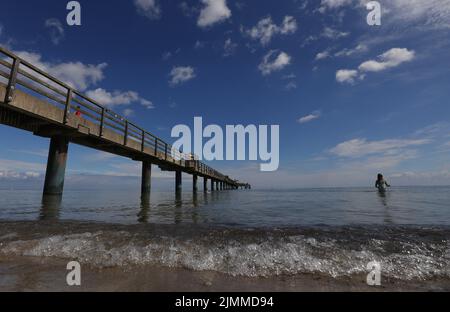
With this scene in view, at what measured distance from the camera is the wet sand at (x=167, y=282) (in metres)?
2.49

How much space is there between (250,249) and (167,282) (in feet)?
4.47

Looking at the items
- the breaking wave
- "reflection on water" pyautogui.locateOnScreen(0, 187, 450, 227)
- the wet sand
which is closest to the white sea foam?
the breaking wave

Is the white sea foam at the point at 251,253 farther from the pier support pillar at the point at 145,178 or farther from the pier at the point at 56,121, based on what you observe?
the pier support pillar at the point at 145,178

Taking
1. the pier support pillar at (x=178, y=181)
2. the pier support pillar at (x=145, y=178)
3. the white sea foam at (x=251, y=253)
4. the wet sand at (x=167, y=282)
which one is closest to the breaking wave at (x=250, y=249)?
the white sea foam at (x=251, y=253)

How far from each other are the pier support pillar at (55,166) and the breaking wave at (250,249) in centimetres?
792

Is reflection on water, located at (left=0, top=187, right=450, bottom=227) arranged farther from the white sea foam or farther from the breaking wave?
the white sea foam

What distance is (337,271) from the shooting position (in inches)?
117

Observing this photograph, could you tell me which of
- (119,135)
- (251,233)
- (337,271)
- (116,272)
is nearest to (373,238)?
(337,271)

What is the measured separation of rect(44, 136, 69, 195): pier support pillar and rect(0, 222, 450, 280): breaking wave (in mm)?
7919
